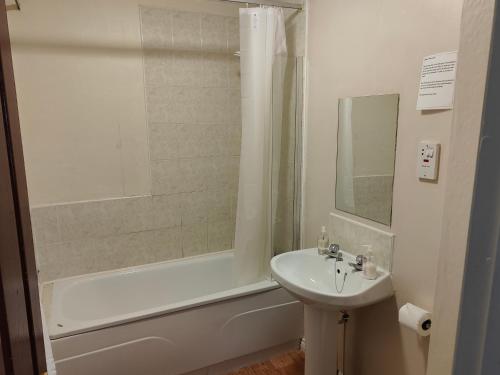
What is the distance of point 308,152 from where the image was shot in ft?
7.56

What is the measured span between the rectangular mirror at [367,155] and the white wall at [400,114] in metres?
0.05

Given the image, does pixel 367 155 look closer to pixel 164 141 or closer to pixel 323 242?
pixel 323 242

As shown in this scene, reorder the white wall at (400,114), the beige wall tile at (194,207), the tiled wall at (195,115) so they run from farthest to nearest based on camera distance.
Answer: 1. the beige wall tile at (194,207)
2. the tiled wall at (195,115)
3. the white wall at (400,114)

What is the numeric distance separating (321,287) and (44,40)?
2.23 m

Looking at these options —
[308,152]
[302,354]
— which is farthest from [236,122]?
[302,354]

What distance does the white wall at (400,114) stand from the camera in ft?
4.78

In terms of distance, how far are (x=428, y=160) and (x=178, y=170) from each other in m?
1.74

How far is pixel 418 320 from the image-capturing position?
1481 millimetres

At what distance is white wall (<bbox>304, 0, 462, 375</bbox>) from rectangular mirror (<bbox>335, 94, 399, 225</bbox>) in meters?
0.05

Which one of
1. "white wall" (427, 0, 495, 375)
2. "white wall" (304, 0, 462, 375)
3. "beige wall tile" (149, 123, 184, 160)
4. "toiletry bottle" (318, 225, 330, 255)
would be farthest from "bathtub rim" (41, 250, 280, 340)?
"white wall" (427, 0, 495, 375)

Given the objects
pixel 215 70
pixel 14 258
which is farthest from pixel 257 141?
pixel 14 258

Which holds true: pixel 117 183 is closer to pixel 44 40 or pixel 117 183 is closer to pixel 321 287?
pixel 44 40

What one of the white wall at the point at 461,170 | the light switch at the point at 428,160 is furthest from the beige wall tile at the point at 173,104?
the white wall at the point at 461,170

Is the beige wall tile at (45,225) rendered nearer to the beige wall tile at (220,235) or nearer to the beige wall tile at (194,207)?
the beige wall tile at (194,207)
